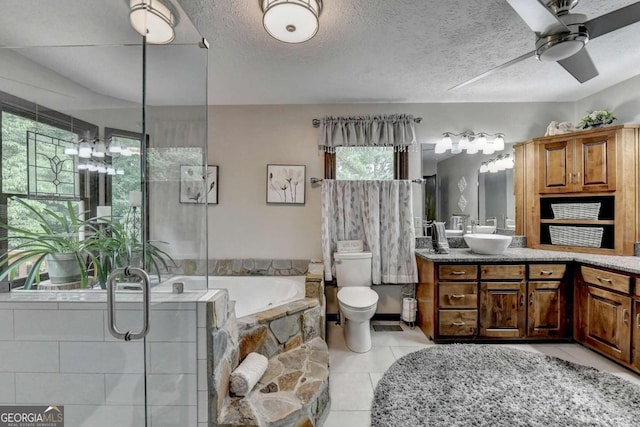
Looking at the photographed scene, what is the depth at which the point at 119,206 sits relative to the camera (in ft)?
4.78

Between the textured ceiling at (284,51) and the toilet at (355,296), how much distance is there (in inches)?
69.2

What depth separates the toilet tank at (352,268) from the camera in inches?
112

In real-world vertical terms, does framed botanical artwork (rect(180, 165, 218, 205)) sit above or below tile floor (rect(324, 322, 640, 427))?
above

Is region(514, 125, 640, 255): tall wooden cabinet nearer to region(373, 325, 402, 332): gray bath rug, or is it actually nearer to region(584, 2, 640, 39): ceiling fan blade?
region(584, 2, 640, 39): ceiling fan blade

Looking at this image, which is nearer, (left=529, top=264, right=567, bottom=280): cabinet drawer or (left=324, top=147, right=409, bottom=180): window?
(left=529, top=264, right=567, bottom=280): cabinet drawer

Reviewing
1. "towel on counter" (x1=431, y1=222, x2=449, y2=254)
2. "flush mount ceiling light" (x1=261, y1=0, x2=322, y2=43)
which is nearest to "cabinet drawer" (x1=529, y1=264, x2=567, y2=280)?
"towel on counter" (x1=431, y1=222, x2=449, y2=254)

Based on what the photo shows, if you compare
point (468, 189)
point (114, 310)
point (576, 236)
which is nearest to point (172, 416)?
point (114, 310)

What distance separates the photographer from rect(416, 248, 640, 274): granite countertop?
2154 millimetres

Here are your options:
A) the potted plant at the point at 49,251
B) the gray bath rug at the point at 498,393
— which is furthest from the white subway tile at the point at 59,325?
the gray bath rug at the point at 498,393

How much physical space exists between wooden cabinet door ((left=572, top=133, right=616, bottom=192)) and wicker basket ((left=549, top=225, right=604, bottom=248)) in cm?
40

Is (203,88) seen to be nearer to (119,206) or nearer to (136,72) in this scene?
(136,72)

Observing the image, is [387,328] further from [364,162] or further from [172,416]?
[172,416]
